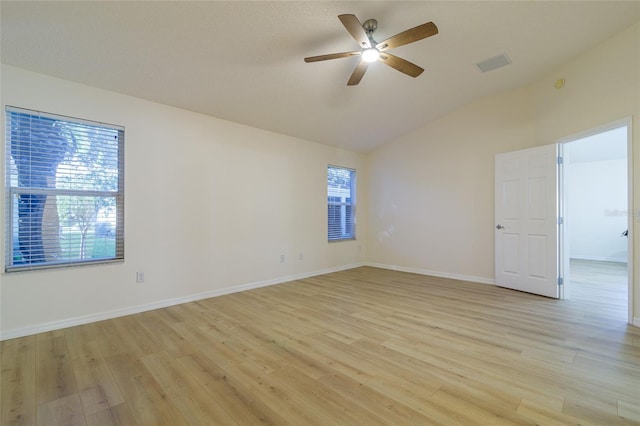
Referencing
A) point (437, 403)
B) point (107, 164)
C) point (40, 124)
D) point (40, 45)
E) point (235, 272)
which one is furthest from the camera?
point (235, 272)

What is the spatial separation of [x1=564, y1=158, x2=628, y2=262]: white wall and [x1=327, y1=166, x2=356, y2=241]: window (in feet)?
16.8

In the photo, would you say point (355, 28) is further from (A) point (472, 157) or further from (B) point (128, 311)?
(B) point (128, 311)

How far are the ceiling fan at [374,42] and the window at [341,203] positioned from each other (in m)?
2.90

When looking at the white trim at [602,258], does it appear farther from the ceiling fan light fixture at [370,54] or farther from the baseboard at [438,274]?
the ceiling fan light fixture at [370,54]

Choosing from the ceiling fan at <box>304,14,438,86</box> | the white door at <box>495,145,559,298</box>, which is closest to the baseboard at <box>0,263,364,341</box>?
the ceiling fan at <box>304,14,438,86</box>

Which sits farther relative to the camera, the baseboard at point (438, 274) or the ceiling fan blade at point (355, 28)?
the baseboard at point (438, 274)

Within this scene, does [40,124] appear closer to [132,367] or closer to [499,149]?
[132,367]

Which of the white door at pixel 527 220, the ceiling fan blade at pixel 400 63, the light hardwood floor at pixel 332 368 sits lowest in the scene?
the light hardwood floor at pixel 332 368

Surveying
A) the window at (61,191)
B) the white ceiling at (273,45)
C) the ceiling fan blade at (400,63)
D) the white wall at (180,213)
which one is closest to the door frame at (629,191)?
the white ceiling at (273,45)

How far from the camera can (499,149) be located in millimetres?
4504

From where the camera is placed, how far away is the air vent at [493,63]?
3.48m

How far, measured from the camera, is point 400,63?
2666 mm

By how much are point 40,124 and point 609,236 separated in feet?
34.9

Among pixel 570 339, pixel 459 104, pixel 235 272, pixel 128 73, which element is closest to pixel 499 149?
pixel 459 104
